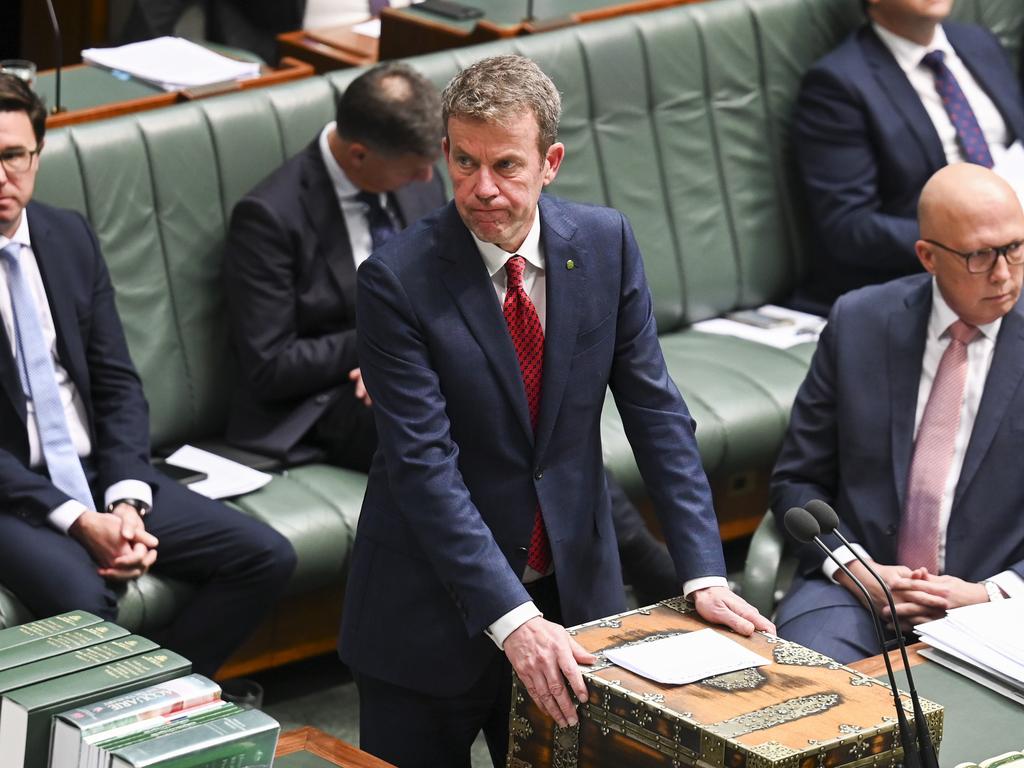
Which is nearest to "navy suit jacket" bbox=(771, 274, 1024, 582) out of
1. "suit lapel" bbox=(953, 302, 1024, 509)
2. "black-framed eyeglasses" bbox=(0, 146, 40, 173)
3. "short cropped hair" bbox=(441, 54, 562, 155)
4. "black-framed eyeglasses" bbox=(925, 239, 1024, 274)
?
→ "suit lapel" bbox=(953, 302, 1024, 509)

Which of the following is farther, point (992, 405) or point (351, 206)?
point (351, 206)

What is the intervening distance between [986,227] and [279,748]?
1.46 m

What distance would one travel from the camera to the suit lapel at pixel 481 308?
2438mm

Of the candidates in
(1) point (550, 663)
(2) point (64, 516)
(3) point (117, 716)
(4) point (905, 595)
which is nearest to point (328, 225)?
(2) point (64, 516)

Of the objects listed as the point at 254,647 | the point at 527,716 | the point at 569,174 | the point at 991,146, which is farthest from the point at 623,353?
the point at 991,146

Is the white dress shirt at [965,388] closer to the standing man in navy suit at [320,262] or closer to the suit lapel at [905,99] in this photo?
the standing man in navy suit at [320,262]

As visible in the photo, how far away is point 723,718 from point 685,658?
6.5 inches

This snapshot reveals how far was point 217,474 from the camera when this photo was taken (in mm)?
3846

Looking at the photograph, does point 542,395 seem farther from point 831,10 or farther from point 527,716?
point 831,10

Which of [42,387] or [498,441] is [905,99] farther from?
[498,441]

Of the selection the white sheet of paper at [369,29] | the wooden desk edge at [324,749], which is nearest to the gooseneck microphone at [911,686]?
the wooden desk edge at [324,749]

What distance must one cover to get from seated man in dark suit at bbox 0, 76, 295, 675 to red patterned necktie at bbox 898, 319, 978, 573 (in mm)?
1198

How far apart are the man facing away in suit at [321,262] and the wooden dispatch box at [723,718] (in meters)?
1.48

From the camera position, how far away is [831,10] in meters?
4.97
